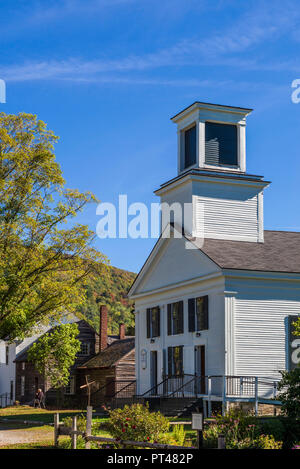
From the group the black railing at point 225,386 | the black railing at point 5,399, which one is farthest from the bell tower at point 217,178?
the black railing at point 5,399

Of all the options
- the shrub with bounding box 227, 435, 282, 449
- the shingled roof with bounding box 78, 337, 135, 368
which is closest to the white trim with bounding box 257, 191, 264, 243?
the shingled roof with bounding box 78, 337, 135, 368

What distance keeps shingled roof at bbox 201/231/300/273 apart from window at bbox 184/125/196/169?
4722 millimetres

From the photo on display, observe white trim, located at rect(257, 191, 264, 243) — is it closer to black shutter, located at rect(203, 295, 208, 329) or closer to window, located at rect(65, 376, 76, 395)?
black shutter, located at rect(203, 295, 208, 329)

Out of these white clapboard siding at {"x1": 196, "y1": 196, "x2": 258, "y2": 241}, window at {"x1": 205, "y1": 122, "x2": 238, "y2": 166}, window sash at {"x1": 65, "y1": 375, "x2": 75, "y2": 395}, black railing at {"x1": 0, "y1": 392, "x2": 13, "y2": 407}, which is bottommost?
black railing at {"x1": 0, "y1": 392, "x2": 13, "y2": 407}

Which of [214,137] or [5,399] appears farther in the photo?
[5,399]

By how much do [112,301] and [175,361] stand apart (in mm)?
110762

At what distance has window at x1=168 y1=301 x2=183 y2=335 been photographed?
32.9 metres

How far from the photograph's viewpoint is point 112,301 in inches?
5635

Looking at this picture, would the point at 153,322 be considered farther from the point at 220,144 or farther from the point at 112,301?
the point at 112,301

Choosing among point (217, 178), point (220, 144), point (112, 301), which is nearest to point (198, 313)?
point (217, 178)

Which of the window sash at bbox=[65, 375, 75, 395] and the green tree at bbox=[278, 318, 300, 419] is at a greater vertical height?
the green tree at bbox=[278, 318, 300, 419]

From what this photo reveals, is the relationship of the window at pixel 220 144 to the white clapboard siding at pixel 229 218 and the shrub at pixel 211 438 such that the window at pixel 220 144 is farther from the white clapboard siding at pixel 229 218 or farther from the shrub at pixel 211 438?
the shrub at pixel 211 438

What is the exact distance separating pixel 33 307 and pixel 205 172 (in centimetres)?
1105
